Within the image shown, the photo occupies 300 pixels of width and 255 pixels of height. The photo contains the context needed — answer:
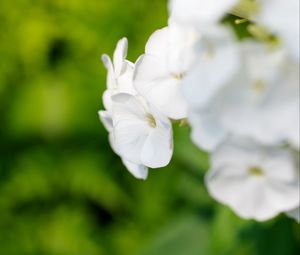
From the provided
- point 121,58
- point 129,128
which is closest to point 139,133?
point 129,128

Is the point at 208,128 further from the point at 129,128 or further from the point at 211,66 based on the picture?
the point at 129,128

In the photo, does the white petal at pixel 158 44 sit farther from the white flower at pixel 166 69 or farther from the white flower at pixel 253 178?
the white flower at pixel 253 178

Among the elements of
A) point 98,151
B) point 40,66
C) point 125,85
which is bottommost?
point 98,151

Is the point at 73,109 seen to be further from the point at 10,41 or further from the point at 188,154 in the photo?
the point at 188,154

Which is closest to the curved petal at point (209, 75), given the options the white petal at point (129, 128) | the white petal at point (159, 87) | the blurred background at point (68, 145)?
the white petal at point (159, 87)

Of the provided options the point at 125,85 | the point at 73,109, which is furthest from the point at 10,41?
the point at 125,85

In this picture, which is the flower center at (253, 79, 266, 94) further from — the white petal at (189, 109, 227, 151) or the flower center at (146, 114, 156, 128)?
the flower center at (146, 114, 156, 128)

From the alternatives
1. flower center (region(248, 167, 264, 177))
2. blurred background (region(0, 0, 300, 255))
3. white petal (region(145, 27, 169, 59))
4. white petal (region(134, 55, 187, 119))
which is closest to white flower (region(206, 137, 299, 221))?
flower center (region(248, 167, 264, 177))
